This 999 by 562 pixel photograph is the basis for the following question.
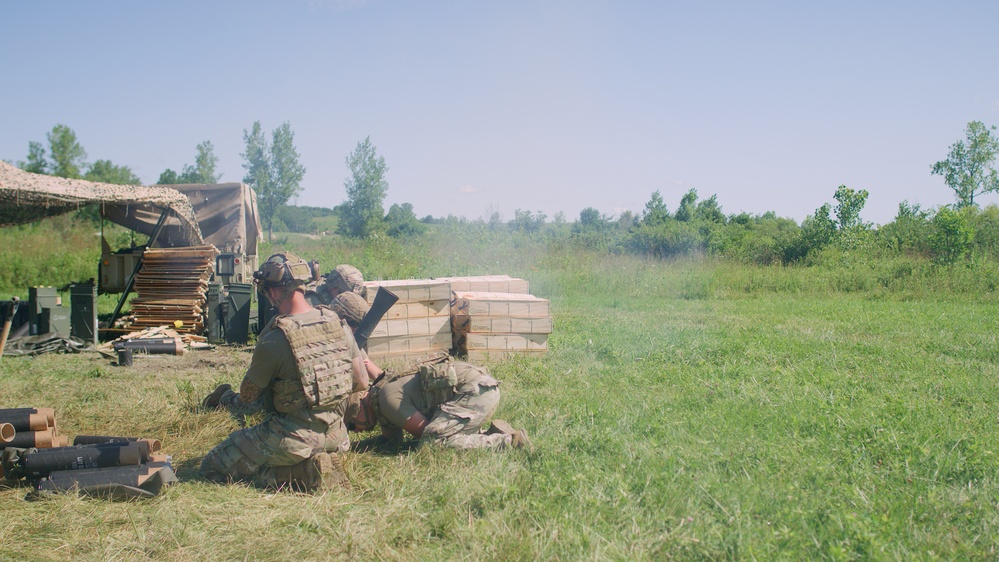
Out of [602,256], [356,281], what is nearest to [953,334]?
[356,281]

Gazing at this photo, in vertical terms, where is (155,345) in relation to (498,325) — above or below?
below

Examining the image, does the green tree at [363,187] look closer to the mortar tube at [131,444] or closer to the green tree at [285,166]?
the green tree at [285,166]

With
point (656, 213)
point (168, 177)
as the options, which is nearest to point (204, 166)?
point (168, 177)

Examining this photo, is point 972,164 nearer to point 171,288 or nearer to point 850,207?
point 850,207

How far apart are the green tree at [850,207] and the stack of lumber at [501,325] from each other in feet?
62.4

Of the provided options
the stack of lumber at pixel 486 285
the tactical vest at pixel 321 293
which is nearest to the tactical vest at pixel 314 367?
the tactical vest at pixel 321 293

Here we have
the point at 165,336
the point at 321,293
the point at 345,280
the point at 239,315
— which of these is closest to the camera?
the point at 345,280

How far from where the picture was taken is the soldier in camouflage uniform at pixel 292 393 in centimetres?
430

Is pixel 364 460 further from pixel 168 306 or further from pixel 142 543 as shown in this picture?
pixel 168 306

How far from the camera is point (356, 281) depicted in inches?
275

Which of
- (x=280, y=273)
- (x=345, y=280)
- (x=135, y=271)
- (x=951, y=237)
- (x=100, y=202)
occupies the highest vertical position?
(x=100, y=202)

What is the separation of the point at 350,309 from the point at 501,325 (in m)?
2.66

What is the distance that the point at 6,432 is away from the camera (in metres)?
4.38

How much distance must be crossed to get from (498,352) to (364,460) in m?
3.83
